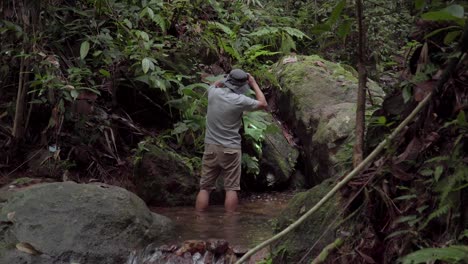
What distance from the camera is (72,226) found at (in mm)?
5137

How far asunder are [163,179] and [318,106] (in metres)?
2.84

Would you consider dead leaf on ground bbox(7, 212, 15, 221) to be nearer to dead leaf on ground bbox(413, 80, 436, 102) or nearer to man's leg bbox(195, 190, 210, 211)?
man's leg bbox(195, 190, 210, 211)

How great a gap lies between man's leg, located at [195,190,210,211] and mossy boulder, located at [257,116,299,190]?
4.93ft

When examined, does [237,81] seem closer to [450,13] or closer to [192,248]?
[192,248]

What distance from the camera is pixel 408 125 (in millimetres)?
2686

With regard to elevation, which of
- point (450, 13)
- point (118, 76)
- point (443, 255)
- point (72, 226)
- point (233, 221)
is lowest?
point (233, 221)

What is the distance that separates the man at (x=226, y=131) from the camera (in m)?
7.06

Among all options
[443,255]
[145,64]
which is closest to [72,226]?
[145,64]

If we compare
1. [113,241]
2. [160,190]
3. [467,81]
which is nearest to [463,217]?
[467,81]

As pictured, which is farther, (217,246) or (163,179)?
(163,179)

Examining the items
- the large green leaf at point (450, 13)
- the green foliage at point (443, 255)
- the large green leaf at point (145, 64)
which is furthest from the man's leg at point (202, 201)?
the large green leaf at point (450, 13)

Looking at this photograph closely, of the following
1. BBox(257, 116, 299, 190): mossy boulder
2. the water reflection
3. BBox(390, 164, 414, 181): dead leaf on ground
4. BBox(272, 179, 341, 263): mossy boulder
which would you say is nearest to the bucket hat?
BBox(257, 116, 299, 190): mossy boulder

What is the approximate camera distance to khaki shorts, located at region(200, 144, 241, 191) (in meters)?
7.24

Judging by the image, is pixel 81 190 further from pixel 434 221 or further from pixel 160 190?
pixel 434 221
